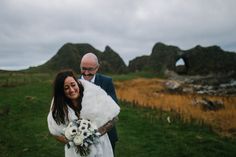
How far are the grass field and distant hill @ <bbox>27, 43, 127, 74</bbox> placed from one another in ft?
142

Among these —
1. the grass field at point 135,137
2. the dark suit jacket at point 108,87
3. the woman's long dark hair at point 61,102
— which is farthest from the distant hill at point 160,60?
the woman's long dark hair at point 61,102

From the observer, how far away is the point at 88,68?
16.7 ft

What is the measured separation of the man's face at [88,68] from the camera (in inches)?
199

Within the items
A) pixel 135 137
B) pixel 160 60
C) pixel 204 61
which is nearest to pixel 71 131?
pixel 135 137

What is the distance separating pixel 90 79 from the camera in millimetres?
5133

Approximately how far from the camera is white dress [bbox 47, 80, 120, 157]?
4434 mm

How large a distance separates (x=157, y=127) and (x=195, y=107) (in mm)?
4669

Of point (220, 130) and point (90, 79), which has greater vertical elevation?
point (90, 79)

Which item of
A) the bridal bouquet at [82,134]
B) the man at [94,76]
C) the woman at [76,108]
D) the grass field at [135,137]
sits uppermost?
the man at [94,76]

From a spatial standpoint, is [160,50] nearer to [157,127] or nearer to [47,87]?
[47,87]

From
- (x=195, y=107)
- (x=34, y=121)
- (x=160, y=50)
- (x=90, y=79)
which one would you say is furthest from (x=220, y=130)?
(x=160, y=50)

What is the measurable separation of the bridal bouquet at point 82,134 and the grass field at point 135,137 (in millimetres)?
5271

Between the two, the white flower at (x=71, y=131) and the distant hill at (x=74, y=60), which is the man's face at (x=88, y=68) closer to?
the white flower at (x=71, y=131)

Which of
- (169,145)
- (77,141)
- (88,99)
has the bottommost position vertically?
(169,145)
